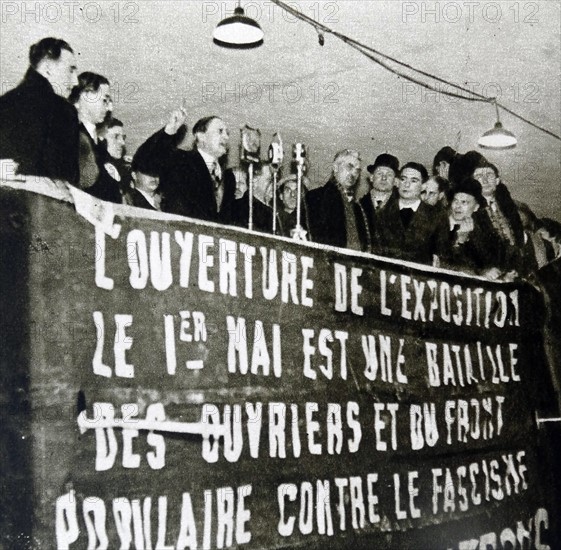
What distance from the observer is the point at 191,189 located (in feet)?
9.11

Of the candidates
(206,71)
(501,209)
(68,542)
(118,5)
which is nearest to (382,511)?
(68,542)

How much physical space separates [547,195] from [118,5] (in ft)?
7.15

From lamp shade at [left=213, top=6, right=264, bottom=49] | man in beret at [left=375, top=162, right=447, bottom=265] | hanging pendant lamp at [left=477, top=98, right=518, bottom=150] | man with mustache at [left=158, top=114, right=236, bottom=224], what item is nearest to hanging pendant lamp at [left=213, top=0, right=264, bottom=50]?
lamp shade at [left=213, top=6, right=264, bottom=49]

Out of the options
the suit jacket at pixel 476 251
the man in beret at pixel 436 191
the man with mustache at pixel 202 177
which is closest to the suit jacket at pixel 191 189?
the man with mustache at pixel 202 177

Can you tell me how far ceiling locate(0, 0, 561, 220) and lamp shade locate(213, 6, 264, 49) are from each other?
0.04 meters

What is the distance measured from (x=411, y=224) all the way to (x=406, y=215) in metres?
0.05

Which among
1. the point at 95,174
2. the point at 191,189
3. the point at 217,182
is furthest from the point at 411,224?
the point at 95,174

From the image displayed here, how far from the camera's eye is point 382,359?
3.14 metres

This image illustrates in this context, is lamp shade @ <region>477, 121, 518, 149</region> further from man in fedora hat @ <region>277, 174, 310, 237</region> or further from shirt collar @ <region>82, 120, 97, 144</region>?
shirt collar @ <region>82, 120, 97, 144</region>

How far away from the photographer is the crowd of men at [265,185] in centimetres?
248

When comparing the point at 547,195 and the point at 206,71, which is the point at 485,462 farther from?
the point at 206,71

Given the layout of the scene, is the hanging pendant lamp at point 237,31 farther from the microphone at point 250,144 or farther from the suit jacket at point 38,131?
the suit jacket at point 38,131

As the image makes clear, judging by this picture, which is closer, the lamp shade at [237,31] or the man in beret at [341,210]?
the lamp shade at [237,31]

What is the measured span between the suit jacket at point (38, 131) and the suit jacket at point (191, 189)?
353 millimetres
